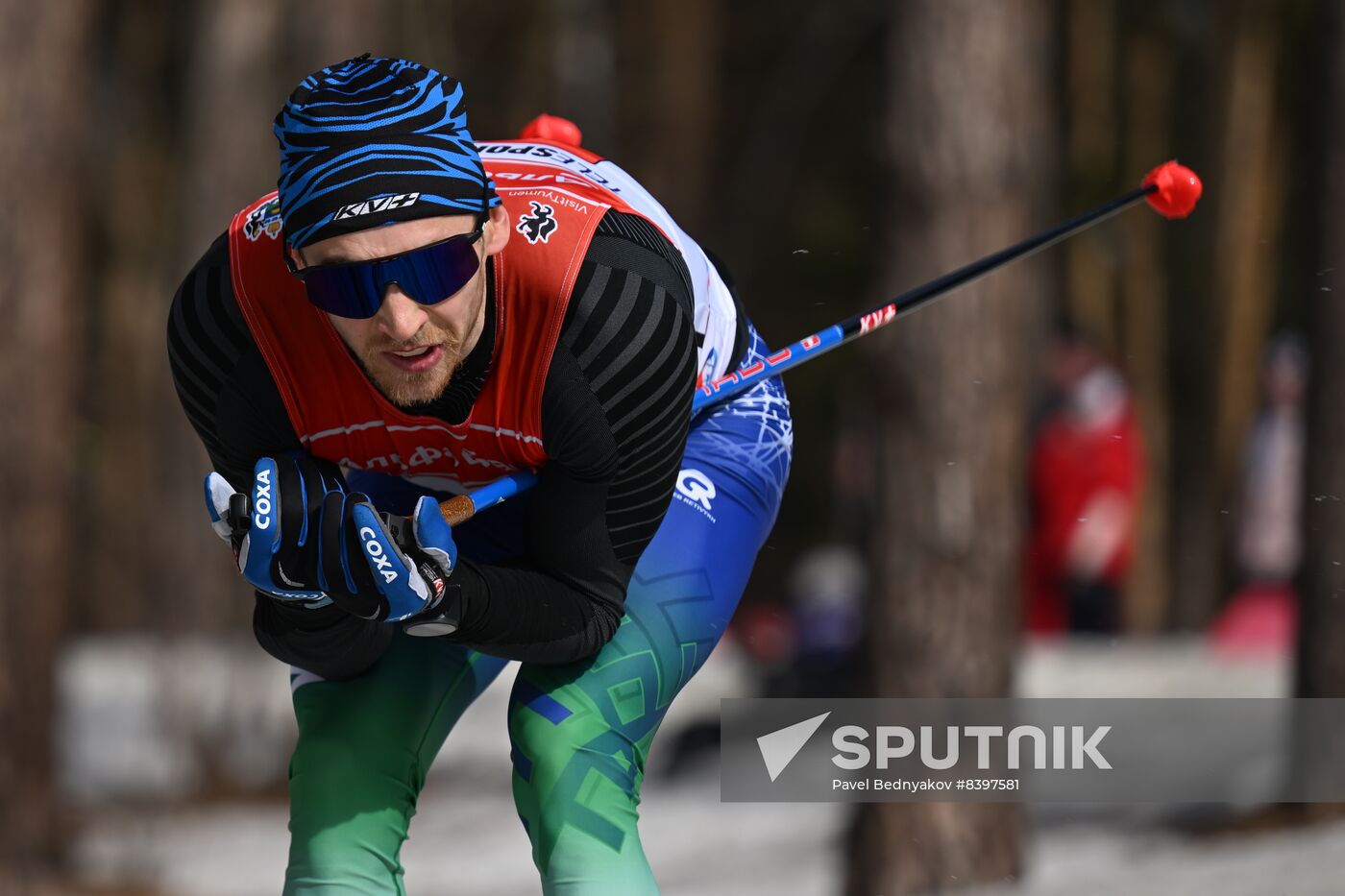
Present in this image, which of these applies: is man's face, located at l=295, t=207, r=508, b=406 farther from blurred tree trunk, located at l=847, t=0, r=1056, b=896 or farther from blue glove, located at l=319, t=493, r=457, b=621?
blurred tree trunk, located at l=847, t=0, r=1056, b=896

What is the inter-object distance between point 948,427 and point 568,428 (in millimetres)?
4072

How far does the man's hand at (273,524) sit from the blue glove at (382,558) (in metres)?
0.03

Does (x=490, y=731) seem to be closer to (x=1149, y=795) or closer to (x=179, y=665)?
(x=179, y=665)

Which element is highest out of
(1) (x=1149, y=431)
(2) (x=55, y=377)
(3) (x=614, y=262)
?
(1) (x=1149, y=431)

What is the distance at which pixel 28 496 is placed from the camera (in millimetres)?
8539

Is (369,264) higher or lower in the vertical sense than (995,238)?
lower

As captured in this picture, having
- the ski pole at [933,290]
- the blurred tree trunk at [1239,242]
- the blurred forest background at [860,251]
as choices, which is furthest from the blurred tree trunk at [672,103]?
the ski pole at [933,290]

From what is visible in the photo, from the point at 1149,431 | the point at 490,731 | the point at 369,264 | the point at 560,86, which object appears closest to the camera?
the point at 369,264

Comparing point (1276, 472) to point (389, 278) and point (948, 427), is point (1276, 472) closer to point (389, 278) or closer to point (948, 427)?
point (948, 427)

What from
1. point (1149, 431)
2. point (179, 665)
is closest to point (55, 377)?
point (179, 665)

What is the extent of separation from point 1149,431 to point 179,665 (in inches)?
407

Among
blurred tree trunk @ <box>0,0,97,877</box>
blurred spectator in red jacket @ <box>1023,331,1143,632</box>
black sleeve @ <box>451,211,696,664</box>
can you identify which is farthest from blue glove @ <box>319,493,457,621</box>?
blurred spectator in red jacket @ <box>1023,331,1143,632</box>

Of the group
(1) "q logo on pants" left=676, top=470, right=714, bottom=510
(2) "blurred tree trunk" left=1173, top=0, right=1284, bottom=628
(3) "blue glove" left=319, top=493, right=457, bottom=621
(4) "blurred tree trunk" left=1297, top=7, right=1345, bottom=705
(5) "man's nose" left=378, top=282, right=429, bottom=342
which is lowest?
(3) "blue glove" left=319, top=493, right=457, bottom=621

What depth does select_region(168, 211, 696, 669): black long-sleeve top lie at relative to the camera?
306 cm
